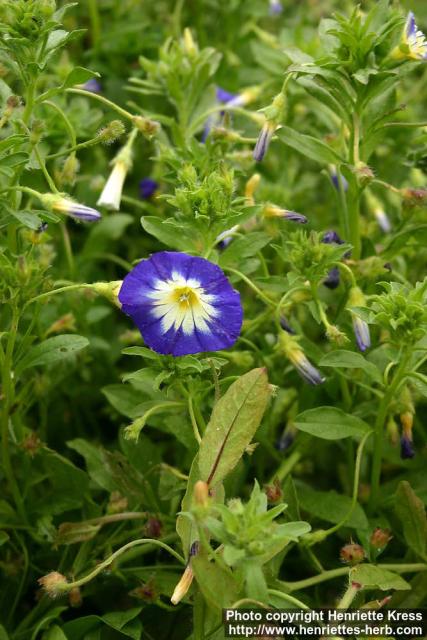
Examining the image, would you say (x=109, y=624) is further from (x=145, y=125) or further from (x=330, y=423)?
(x=145, y=125)

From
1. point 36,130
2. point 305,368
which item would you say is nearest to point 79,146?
point 36,130

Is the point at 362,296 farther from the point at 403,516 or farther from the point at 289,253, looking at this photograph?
the point at 403,516

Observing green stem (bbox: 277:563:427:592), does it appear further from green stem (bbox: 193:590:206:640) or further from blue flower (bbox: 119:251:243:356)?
blue flower (bbox: 119:251:243:356)

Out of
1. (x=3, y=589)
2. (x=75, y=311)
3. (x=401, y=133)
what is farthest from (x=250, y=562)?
(x=401, y=133)

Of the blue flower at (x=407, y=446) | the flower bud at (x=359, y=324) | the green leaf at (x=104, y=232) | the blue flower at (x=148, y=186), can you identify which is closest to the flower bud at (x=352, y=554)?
the blue flower at (x=407, y=446)

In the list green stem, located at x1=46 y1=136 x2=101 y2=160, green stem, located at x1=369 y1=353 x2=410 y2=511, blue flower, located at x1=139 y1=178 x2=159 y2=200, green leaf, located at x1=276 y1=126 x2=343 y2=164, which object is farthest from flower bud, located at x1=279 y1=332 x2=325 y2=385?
blue flower, located at x1=139 y1=178 x2=159 y2=200
